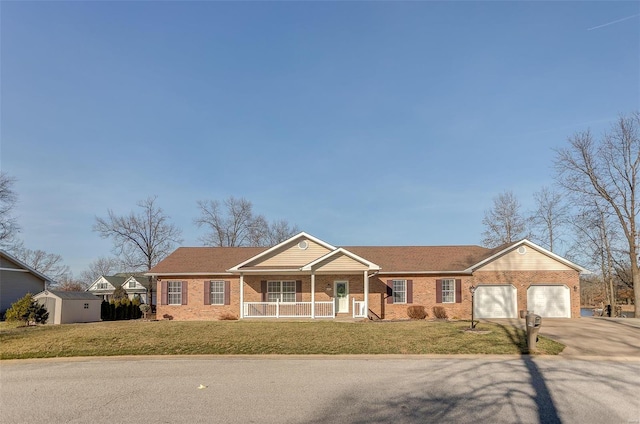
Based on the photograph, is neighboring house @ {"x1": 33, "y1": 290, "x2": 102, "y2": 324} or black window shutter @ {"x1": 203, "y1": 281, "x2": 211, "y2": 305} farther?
black window shutter @ {"x1": 203, "y1": 281, "x2": 211, "y2": 305}

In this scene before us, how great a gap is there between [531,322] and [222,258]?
2031 cm

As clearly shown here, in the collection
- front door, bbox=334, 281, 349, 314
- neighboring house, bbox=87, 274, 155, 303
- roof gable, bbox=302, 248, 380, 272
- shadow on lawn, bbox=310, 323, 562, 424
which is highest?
roof gable, bbox=302, 248, 380, 272

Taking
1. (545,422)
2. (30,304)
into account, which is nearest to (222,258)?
(30,304)

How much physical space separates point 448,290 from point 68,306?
2125 cm

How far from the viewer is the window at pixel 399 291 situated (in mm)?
27839

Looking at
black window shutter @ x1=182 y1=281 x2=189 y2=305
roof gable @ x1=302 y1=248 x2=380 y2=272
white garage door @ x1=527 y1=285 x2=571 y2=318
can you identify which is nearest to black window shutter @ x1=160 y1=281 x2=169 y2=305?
black window shutter @ x1=182 y1=281 x2=189 y2=305

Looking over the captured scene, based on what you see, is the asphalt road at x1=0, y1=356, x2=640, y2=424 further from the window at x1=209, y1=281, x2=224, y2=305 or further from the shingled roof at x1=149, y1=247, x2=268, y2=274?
the shingled roof at x1=149, y1=247, x2=268, y2=274

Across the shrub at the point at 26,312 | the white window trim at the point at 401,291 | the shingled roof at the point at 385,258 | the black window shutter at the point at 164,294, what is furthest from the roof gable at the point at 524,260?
the shrub at the point at 26,312

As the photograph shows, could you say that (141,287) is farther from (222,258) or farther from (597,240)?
(597,240)

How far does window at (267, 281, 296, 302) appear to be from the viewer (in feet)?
92.5

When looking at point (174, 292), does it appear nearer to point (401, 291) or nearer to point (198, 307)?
point (198, 307)

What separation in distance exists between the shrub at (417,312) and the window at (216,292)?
35.1 feet

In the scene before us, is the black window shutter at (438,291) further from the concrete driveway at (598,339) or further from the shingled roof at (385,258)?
the concrete driveway at (598,339)

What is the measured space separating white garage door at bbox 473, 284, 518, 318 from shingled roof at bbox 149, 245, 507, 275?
180cm
